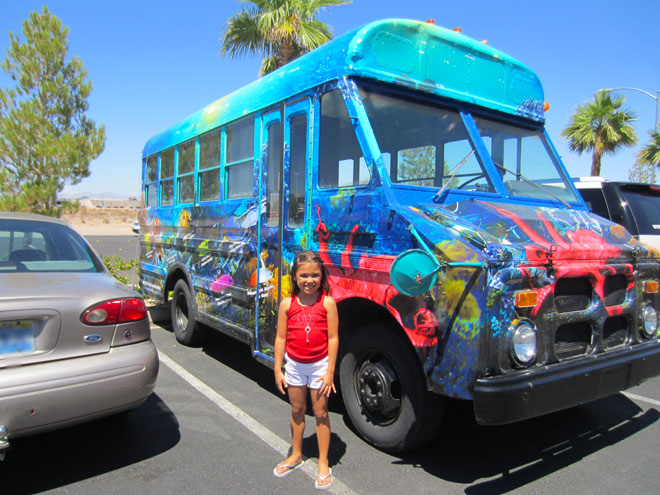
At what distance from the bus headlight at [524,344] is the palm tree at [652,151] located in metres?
19.1

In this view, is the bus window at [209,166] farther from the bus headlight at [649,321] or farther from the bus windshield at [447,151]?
the bus headlight at [649,321]

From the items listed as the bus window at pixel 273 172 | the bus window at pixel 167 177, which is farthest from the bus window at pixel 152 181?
the bus window at pixel 273 172

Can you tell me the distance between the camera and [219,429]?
3.93 m

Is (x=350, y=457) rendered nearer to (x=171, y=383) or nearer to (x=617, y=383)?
(x=617, y=383)

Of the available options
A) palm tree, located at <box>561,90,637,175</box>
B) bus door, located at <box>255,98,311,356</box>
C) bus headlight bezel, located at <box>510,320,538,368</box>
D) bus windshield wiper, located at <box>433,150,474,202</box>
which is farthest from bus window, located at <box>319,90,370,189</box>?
palm tree, located at <box>561,90,637,175</box>

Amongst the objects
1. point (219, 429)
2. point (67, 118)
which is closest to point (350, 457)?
point (219, 429)

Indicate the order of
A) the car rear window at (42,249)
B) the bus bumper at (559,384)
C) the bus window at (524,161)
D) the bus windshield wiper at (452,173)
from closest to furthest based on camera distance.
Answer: the bus bumper at (559,384) → the bus windshield wiper at (452,173) → the car rear window at (42,249) → the bus window at (524,161)

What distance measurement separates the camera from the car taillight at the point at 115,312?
10.3 feet

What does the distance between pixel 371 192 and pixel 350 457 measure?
6.11ft

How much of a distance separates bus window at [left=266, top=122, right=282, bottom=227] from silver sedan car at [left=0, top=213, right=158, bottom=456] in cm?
145

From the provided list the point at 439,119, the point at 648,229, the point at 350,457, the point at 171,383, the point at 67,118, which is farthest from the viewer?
the point at 67,118

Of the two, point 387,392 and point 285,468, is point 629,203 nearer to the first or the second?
point 387,392

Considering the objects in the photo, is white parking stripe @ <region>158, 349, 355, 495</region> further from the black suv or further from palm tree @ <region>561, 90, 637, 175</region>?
palm tree @ <region>561, 90, 637, 175</region>

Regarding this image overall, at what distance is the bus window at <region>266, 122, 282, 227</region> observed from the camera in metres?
4.45
